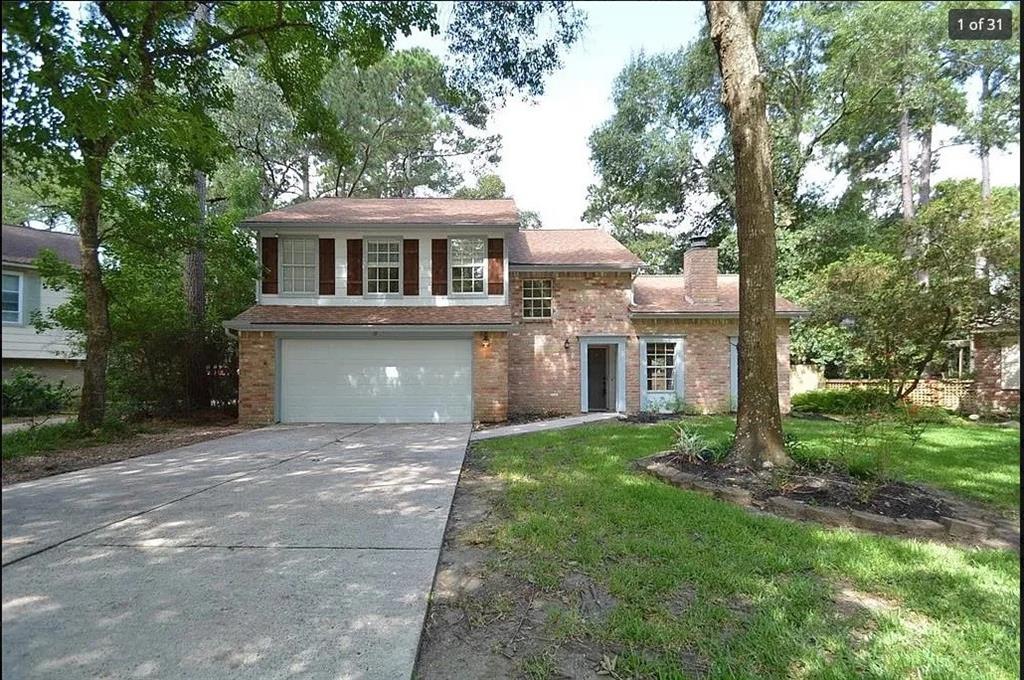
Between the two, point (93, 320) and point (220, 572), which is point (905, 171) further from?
point (93, 320)

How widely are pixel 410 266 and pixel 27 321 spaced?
39.7 feet

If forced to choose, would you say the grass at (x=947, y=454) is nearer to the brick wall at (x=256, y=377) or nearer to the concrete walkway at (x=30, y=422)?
the brick wall at (x=256, y=377)

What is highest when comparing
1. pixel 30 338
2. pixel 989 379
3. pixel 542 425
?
pixel 30 338

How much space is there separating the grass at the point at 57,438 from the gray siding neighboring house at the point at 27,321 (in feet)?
23.5

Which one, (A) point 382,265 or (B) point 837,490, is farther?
(A) point 382,265

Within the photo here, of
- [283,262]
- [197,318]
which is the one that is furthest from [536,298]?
[197,318]

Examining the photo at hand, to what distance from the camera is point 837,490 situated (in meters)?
4.66

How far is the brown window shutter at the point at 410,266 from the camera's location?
39.3 ft

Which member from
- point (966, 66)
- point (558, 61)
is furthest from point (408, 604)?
point (966, 66)

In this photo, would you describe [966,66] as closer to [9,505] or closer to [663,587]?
[663,587]

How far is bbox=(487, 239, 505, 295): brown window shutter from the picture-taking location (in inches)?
472

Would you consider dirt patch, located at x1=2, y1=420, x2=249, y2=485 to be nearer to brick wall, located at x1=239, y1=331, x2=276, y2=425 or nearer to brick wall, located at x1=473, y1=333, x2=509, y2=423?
brick wall, located at x1=239, y1=331, x2=276, y2=425

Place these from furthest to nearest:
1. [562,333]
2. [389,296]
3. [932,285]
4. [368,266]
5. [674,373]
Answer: [674,373], [562,333], [932,285], [368,266], [389,296]

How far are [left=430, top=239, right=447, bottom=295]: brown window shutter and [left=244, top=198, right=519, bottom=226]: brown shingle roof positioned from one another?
0.55m
